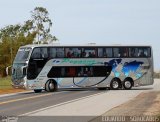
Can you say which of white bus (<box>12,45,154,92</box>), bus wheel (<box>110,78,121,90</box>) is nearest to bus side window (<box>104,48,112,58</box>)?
white bus (<box>12,45,154,92</box>)

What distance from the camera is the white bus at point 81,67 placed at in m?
39.6

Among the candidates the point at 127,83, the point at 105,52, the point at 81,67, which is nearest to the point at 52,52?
the point at 81,67

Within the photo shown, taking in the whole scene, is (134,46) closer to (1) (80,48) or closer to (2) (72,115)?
(1) (80,48)

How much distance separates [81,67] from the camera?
137 ft

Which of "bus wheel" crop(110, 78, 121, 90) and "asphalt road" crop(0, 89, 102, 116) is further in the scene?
"bus wheel" crop(110, 78, 121, 90)

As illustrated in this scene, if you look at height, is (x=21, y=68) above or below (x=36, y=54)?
below

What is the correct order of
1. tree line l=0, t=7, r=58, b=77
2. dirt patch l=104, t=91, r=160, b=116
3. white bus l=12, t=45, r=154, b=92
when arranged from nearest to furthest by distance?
dirt patch l=104, t=91, r=160, b=116, white bus l=12, t=45, r=154, b=92, tree line l=0, t=7, r=58, b=77

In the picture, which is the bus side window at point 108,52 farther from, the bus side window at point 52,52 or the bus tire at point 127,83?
the bus side window at point 52,52

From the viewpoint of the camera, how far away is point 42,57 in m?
39.8

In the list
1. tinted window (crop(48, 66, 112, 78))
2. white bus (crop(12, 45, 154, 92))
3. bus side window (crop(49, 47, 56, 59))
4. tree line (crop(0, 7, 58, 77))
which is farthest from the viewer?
tree line (crop(0, 7, 58, 77))

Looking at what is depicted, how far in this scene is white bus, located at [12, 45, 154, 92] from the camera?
39.6m

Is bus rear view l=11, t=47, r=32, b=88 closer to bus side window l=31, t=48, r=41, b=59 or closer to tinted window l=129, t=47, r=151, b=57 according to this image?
bus side window l=31, t=48, r=41, b=59

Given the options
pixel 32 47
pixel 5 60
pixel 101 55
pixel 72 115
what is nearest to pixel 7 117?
pixel 72 115

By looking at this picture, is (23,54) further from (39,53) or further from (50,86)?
(50,86)
